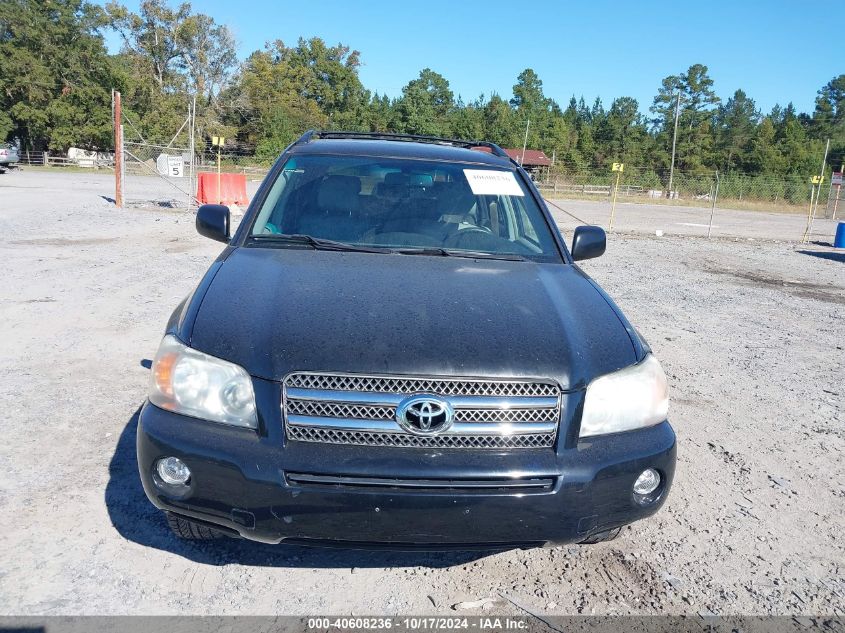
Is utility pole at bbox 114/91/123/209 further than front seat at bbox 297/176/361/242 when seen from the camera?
Yes

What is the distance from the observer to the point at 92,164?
51.7 m

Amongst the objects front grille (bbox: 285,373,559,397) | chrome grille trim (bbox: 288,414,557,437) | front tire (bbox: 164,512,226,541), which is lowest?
front tire (bbox: 164,512,226,541)

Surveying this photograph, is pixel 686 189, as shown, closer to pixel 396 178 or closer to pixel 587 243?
pixel 587 243

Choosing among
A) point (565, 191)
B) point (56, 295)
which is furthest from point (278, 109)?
point (56, 295)

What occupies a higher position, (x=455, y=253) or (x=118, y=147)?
(x=118, y=147)

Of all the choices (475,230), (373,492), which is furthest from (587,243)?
(373,492)

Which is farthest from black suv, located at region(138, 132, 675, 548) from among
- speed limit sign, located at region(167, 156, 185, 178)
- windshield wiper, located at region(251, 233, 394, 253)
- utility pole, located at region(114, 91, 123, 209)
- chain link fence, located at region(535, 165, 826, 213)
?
chain link fence, located at region(535, 165, 826, 213)

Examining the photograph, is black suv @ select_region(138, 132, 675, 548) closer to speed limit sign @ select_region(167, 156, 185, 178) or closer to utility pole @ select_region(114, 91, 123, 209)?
utility pole @ select_region(114, 91, 123, 209)

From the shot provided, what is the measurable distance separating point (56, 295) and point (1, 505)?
5136 mm

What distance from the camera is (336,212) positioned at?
3844 millimetres

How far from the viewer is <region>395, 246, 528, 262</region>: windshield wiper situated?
358cm

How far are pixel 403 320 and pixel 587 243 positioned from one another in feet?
5.62

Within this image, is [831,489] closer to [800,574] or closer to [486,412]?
[800,574]

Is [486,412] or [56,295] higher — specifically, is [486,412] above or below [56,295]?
above
